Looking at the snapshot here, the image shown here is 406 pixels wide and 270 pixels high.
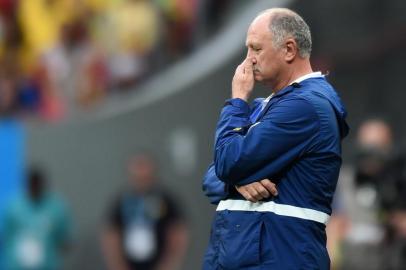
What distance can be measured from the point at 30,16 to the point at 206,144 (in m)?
2.46

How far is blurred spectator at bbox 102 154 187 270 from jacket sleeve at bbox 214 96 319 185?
6729 mm

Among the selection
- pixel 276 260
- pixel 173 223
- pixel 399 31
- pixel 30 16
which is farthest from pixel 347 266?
pixel 30 16

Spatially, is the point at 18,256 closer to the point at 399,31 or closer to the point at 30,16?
the point at 30,16

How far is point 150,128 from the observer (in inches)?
518

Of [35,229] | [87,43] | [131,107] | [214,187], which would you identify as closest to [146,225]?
[35,229]

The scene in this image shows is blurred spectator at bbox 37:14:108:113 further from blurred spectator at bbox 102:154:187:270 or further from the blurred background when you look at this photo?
blurred spectator at bbox 102:154:187:270

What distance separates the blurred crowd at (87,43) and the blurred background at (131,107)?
13 millimetres

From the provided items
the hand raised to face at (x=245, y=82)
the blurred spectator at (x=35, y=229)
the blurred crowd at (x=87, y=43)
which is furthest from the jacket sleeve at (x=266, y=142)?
the blurred crowd at (x=87, y=43)

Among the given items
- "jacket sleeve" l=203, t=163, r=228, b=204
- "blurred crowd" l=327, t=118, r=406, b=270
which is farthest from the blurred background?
"jacket sleeve" l=203, t=163, r=228, b=204

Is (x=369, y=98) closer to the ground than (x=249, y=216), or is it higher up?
closer to the ground

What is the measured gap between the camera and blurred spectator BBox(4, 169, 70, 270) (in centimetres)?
1178

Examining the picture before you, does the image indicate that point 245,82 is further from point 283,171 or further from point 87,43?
point 87,43

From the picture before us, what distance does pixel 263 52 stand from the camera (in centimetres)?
496

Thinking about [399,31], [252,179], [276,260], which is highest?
[252,179]
